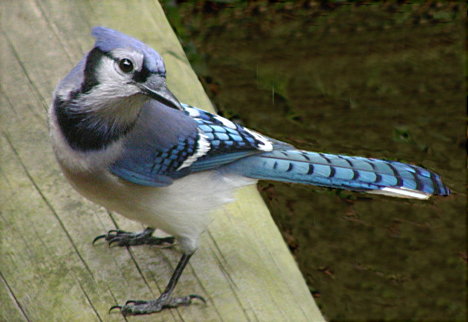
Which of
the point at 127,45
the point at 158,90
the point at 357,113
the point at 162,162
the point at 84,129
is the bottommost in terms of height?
the point at 357,113

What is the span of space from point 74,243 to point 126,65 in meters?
0.64

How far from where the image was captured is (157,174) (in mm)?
2770

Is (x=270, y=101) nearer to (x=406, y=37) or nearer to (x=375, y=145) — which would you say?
(x=375, y=145)

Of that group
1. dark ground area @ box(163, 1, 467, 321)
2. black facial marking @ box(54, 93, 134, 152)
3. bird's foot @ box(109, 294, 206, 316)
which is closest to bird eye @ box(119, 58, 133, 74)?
black facial marking @ box(54, 93, 134, 152)

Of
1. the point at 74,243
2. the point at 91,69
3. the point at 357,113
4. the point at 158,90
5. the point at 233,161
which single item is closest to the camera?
the point at 158,90

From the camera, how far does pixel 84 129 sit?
8.79ft

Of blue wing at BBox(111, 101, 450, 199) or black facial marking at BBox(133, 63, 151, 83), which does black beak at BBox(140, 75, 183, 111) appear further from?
blue wing at BBox(111, 101, 450, 199)

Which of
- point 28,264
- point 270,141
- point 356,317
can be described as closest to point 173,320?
point 28,264

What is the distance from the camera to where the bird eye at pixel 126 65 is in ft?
8.18

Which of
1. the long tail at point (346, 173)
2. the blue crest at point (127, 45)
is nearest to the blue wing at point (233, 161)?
the long tail at point (346, 173)

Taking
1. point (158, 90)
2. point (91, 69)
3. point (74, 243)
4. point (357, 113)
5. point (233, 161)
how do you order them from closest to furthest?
1. point (158, 90)
2. point (91, 69)
3. point (74, 243)
4. point (233, 161)
5. point (357, 113)

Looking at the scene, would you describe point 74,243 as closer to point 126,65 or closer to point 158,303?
point 158,303

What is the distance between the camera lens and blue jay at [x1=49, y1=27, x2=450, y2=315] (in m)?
2.60

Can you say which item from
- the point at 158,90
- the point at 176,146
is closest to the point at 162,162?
the point at 176,146
